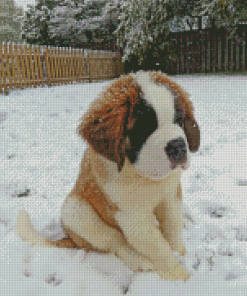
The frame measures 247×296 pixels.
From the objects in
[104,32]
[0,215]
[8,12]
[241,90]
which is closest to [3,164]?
[0,215]

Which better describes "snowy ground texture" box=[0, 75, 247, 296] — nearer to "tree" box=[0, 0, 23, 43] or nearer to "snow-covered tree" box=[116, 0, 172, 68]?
"snow-covered tree" box=[116, 0, 172, 68]

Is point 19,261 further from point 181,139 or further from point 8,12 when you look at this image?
point 8,12

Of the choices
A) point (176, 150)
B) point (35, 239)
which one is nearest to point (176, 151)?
point (176, 150)

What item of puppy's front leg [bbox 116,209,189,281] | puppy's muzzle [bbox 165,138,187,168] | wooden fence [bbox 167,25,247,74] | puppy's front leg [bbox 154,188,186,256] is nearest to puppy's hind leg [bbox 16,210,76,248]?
puppy's front leg [bbox 116,209,189,281]

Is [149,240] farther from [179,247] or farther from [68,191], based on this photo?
[68,191]

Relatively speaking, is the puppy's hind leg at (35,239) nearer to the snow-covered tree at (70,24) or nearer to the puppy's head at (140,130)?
the puppy's head at (140,130)

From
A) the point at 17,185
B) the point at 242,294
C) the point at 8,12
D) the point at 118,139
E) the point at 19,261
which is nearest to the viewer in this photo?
the point at 118,139
